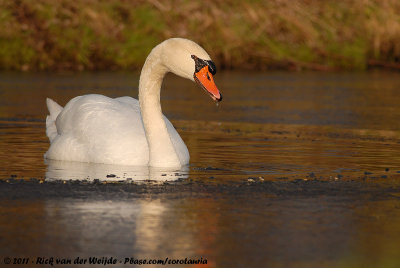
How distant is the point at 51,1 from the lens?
87.4 ft

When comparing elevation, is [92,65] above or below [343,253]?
above

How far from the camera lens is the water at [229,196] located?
6230 millimetres

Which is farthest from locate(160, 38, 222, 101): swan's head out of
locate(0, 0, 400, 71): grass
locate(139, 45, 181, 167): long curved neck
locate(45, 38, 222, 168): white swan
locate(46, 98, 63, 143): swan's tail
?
locate(0, 0, 400, 71): grass

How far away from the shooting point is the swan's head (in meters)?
9.23

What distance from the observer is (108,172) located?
31.3ft

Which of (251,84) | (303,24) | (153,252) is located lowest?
(153,252)

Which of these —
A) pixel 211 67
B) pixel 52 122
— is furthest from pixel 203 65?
pixel 52 122

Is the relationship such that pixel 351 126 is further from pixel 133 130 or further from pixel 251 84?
pixel 251 84

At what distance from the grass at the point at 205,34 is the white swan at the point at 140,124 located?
590 inches

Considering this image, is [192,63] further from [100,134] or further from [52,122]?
[52,122]

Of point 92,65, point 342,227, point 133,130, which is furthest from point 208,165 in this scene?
point 92,65

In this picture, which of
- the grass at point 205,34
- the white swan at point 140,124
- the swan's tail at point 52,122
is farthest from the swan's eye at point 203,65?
the grass at point 205,34

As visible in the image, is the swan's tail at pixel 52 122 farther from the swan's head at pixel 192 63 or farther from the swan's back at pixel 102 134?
the swan's head at pixel 192 63

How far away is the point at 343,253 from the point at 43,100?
42.3 feet
